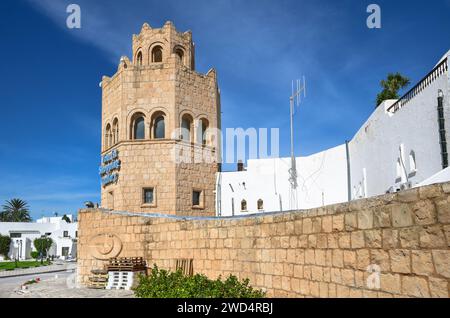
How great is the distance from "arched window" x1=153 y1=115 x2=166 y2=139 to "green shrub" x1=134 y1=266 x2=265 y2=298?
9716 millimetres

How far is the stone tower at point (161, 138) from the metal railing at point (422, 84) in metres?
8.40

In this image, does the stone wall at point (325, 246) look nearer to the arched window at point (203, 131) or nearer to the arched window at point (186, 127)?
the arched window at point (186, 127)

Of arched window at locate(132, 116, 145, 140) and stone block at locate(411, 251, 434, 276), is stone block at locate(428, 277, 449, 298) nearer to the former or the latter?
stone block at locate(411, 251, 434, 276)

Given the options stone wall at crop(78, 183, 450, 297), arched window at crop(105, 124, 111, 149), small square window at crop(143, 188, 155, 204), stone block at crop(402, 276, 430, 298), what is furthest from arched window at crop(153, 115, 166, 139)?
stone block at crop(402, 276, 430, 298)

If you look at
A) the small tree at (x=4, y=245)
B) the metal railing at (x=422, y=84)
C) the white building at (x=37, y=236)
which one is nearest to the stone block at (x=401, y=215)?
the metal railing at (x=422, y=84)

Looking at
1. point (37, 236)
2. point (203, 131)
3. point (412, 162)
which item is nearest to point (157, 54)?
point (203, 131)

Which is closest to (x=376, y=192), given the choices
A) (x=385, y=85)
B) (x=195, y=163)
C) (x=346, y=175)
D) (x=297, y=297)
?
(x=346, y=175)

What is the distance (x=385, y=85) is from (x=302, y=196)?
13.2 metres

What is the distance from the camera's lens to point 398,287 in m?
5.66

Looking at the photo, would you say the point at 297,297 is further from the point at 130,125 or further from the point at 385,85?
the point at 385,85

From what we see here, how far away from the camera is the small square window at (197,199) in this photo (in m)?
19.4

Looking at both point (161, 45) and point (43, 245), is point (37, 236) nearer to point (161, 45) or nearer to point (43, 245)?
point (43, 245)

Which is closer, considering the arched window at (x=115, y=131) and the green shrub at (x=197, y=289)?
the green shrub at (x=197, y=289)

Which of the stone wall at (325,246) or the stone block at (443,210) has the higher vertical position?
the stone block at (443,210)
